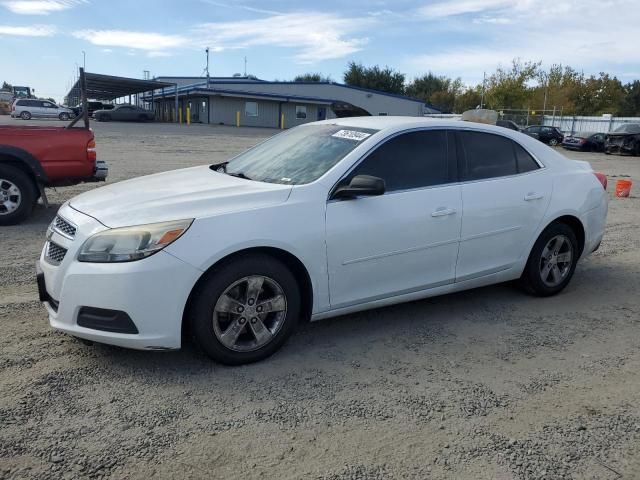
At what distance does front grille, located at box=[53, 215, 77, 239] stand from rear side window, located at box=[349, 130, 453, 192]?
6.18 feet

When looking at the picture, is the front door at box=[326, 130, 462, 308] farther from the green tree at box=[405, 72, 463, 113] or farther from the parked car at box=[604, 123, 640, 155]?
the green tree at box=[405, 72, 463, 113]

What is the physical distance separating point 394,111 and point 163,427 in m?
55.3

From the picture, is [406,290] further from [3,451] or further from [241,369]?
[3,451]

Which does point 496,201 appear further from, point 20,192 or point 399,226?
point 20,192

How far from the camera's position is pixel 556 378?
3.69 m

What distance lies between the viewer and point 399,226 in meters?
4.06

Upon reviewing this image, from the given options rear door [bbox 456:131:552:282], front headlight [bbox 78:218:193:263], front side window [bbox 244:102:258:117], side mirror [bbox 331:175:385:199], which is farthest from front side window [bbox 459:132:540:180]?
front side window [bbox 244:102:258:117]

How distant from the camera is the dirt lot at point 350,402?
2734mm

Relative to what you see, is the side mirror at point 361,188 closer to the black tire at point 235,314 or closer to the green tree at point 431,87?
the black tire at point 235,314

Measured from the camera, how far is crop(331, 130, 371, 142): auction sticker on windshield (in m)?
4.26

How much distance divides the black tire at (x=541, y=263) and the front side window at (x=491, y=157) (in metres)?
0.61

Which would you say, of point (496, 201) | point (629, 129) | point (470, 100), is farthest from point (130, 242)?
point (470, 100)

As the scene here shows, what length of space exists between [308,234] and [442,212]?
1.19 metres

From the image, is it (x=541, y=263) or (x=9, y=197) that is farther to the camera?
(x=9, y=197)
